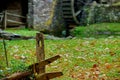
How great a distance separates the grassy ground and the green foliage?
4.43 m

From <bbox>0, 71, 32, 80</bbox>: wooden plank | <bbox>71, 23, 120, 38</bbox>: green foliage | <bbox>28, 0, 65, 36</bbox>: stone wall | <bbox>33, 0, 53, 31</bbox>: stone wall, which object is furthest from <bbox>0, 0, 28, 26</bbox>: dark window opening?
<bbox>0, 71, 32, 80</bbox>: wooden plank

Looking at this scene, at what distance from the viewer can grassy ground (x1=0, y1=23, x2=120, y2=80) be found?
1026 cm

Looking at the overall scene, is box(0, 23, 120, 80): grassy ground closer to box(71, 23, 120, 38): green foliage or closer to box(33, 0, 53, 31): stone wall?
box(71, 23, 120, 38): green foliage

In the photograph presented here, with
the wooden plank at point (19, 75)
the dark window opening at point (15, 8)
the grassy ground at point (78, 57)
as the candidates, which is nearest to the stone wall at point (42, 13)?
the dark window opening at point (15, 8)

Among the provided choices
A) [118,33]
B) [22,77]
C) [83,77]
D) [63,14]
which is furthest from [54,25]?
[22,77]

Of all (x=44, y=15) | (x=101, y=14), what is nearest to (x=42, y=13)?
(x=44, y=15)

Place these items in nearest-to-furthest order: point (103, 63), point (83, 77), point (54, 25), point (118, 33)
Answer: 1. point (83, 77)
2. point (103, 63)
3. point (118, 33)
4. point (54, 25)

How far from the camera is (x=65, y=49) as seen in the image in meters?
13.6

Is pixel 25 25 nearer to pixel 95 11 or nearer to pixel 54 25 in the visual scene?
pixel 54 25

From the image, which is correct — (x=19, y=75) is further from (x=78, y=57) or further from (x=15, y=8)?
(x=15, y=8)

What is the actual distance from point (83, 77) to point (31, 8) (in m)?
12.6

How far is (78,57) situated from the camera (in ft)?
39.8

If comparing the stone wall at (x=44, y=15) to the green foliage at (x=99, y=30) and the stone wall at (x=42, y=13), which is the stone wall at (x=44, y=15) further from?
the green foliage at (x=99, y=30)

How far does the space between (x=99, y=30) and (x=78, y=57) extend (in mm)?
7666
